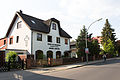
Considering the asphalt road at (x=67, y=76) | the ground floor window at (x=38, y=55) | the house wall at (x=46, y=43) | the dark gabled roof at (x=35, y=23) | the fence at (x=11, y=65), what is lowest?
the asphalt road at (x=67, y=76)

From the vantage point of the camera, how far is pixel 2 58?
17234mm

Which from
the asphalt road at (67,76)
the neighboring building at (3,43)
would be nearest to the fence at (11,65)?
the asphalt road at (67,76)

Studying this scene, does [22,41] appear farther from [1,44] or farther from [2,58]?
[1,44]

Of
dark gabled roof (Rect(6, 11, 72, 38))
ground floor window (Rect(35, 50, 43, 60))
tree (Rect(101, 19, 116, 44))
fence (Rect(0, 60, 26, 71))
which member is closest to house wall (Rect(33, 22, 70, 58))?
ground floor window (Rect(35, 50, 43, 60))

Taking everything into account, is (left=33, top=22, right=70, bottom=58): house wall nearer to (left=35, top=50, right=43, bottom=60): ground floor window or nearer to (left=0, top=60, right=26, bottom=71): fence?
(left=35, top=50, right=43, bottom=60): ground floor window

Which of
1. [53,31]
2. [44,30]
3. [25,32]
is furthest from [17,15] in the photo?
[53,31]

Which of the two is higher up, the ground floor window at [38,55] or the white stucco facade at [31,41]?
the white stucco facade at [31,41]

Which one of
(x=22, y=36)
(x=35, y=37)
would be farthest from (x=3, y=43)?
(x=35, y=37)

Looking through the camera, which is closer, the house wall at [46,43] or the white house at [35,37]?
the white house at [35,37]

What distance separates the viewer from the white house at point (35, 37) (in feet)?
62.4

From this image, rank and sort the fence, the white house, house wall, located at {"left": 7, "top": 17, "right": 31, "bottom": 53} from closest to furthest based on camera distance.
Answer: the fence < the white house < house wall, located at {"left": 7, "top": 17, "right": 31, "bottom": 53}

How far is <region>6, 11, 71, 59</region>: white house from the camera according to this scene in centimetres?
1903

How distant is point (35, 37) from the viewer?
19.4 metres

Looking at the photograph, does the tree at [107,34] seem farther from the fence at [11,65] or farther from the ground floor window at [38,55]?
the fence at [11,65]
